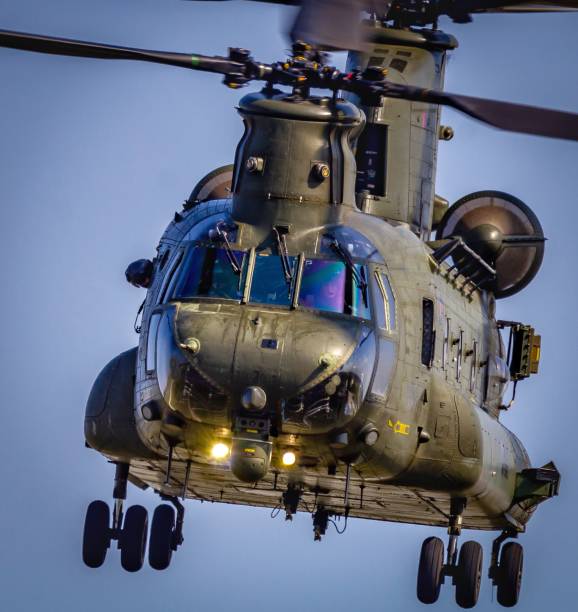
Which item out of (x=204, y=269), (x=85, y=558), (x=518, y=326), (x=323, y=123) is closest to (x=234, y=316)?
(x=204, y=269)

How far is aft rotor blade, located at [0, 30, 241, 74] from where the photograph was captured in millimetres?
21438

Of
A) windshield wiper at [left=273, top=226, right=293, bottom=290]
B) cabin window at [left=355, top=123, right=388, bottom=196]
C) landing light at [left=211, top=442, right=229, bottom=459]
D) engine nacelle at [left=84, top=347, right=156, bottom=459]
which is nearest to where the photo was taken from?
landing light at [left=211, top=442, right=229, bottom=459]

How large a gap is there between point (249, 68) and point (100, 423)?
543 centimetres

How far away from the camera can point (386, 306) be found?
2380 centimetres

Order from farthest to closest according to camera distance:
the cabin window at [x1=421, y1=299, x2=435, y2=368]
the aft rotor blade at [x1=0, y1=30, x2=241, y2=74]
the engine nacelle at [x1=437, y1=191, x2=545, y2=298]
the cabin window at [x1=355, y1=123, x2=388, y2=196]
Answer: the cabin window at [x1=355, y1=123, x2=388, y2=196]
the engine nacelle at [x1=437, y1=191, x2=545, y2=298]
the cabin window at [x1=421, y1=299, x2=435, y2=368]
the aft rotor blade at [x1=0, y1=30, x2=241, y2=74]

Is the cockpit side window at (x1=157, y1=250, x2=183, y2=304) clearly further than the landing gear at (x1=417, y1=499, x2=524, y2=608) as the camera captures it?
No

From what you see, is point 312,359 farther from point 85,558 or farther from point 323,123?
point 85,558

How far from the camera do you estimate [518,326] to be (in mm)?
29812

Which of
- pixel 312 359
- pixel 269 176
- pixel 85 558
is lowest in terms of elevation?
pixel 85 558

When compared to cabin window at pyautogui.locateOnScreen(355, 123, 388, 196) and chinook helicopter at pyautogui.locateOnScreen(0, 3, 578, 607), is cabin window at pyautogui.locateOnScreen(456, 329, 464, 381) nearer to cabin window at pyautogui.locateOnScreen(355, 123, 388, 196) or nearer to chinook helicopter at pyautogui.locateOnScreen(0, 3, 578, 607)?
chinook helicopter at pyautogui.locateOnScreen(0, 3, 578, 607)

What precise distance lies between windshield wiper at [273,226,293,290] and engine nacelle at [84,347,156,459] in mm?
3074

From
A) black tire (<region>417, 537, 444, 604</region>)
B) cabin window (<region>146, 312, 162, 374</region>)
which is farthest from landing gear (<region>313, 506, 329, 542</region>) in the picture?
cabin window (<region>146, 312, 162, 374</region>)

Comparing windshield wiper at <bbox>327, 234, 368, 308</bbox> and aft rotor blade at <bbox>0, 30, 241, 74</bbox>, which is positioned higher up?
aft rotor blade at <bbox>0, 30, 241, 74</bbox>

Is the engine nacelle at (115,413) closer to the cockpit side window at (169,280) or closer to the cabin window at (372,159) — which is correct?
the cockpit side window at (169,280)
